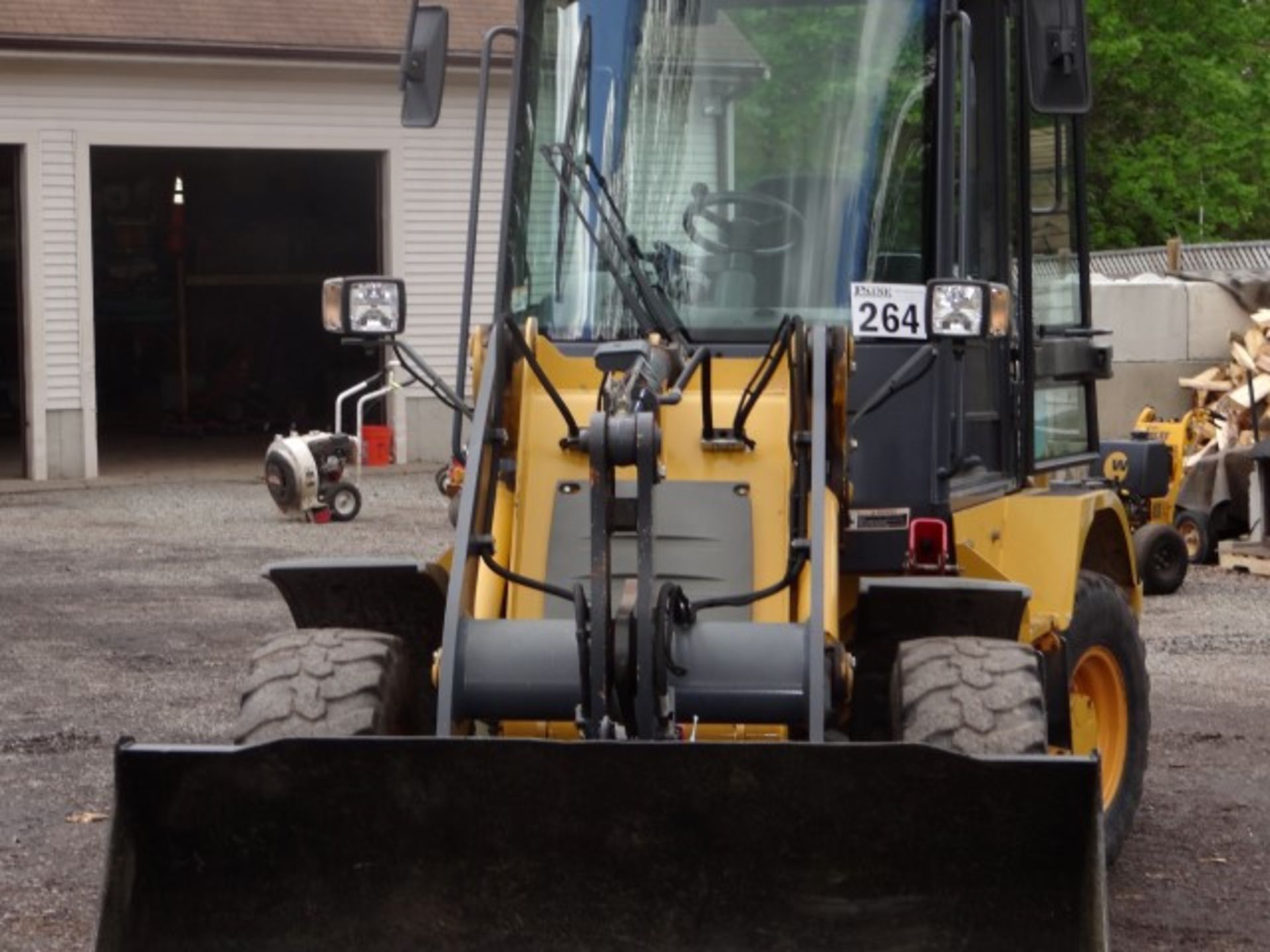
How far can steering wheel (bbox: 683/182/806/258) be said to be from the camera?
7.10 meters

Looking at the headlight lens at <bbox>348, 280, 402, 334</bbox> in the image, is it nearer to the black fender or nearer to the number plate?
the black fender

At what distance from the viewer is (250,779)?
18.9 ft

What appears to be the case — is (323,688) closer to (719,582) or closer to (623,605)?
(623,605)

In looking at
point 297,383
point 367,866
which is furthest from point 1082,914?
point 297,383

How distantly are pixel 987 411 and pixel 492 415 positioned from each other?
70.9 inches

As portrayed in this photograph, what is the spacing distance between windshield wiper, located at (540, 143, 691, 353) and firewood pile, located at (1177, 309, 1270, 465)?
36.0ft

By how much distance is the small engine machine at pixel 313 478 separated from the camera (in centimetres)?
2020

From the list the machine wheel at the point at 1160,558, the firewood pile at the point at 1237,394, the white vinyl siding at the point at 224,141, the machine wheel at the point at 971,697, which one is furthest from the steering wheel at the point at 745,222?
the white vinyl siding at the point at 224,141

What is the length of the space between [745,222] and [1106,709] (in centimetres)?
219

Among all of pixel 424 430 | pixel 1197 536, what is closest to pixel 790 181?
pixel 1197 536

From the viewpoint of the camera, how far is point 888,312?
6.96 metres

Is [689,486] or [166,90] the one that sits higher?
[166,90]

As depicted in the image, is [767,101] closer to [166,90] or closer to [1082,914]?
[1082,914]

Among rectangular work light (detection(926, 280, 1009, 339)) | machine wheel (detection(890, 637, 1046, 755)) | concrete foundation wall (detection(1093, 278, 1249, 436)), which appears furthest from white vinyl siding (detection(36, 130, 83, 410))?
machine wheel (detection(890, 637, 1046, 755))
